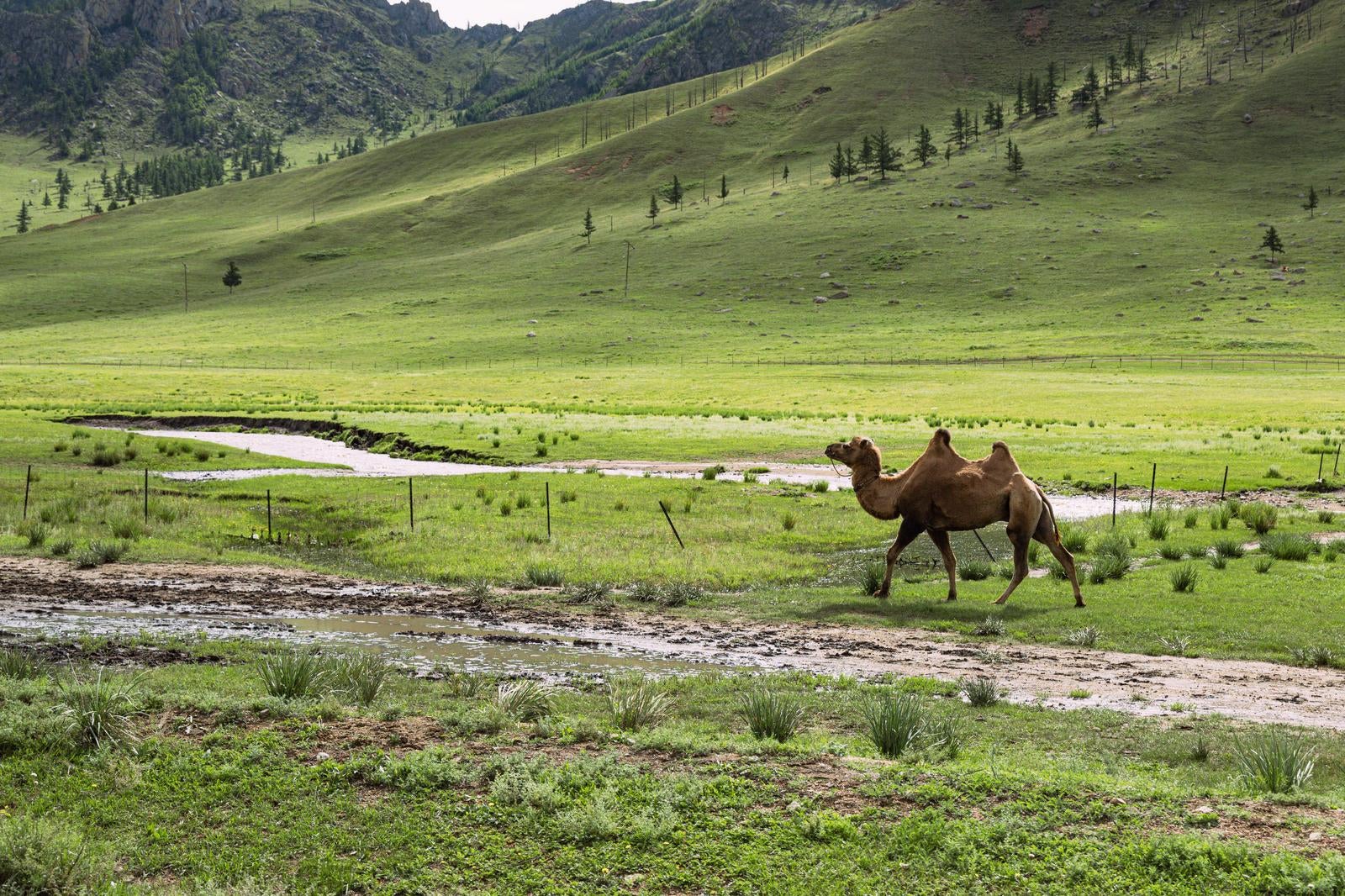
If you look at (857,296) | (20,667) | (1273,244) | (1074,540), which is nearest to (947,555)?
(1074,540)

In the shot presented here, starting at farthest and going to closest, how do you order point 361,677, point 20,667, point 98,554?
point 98,554, point 20,667, point 361,677

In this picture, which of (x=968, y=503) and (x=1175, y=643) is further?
(x=968, y=503)

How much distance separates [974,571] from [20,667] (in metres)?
18.6

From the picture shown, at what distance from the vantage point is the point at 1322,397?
234ft

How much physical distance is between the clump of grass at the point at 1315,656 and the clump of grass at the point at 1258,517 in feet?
42.7

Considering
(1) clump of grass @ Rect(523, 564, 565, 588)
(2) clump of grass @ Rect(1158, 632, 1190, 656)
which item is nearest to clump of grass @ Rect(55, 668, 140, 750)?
(1) clump of grass @ Rect(523, 564, 565, 588)

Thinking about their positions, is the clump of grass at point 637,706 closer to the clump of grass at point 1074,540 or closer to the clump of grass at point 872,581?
the clump of grass at point 872,581

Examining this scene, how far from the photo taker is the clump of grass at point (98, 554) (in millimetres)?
25078

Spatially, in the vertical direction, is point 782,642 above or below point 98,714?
below

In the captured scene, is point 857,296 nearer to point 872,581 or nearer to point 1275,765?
point 872,581

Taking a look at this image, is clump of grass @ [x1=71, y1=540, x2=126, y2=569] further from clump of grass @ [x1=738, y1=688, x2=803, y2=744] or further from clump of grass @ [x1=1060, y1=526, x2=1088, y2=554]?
clump of grass @ [x1=1060, y1=526, x2=1088, y2=554]

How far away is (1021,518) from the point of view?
67.5 ft

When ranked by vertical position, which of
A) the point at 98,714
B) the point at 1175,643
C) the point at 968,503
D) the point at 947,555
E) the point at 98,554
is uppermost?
the point at 968,503

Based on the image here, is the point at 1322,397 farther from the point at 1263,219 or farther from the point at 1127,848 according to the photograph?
the point at 1263,219
